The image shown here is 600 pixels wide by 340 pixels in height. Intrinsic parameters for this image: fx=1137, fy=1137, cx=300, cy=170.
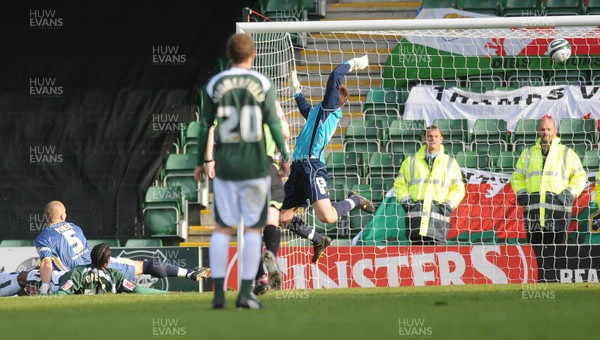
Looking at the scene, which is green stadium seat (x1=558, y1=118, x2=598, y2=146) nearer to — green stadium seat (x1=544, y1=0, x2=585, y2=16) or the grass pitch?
green stadium seat (x1=544, y1=0, x2=585, y2=16)

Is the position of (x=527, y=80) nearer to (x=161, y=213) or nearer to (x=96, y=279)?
(x=161, y=213)

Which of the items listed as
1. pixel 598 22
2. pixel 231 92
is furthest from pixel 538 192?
pixel 231 92

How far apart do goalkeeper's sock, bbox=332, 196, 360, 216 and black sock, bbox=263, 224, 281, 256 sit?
1.34m

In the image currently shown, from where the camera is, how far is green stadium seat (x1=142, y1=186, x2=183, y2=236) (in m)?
16.7

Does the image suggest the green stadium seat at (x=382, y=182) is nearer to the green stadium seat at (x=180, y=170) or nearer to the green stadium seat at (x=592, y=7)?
the green stadium seat at (x=180, y=170)

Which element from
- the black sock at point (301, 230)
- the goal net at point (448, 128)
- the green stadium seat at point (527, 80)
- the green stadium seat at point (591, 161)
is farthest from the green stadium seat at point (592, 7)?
the black sock at point (301, 230)

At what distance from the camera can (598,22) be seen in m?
11.9

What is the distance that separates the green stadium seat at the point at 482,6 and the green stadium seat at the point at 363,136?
2.76 meters

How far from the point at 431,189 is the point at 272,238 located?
13.3 ft

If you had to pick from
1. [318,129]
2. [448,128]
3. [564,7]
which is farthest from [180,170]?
[318,129]

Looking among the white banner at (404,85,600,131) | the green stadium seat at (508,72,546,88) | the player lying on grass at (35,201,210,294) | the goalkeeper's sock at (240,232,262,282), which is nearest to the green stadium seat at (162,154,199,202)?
the white banner at (404,85,600,131)

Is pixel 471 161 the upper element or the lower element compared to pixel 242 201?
upper

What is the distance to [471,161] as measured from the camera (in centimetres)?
1573

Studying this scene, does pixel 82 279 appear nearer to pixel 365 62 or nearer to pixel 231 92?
pixel 365 62
